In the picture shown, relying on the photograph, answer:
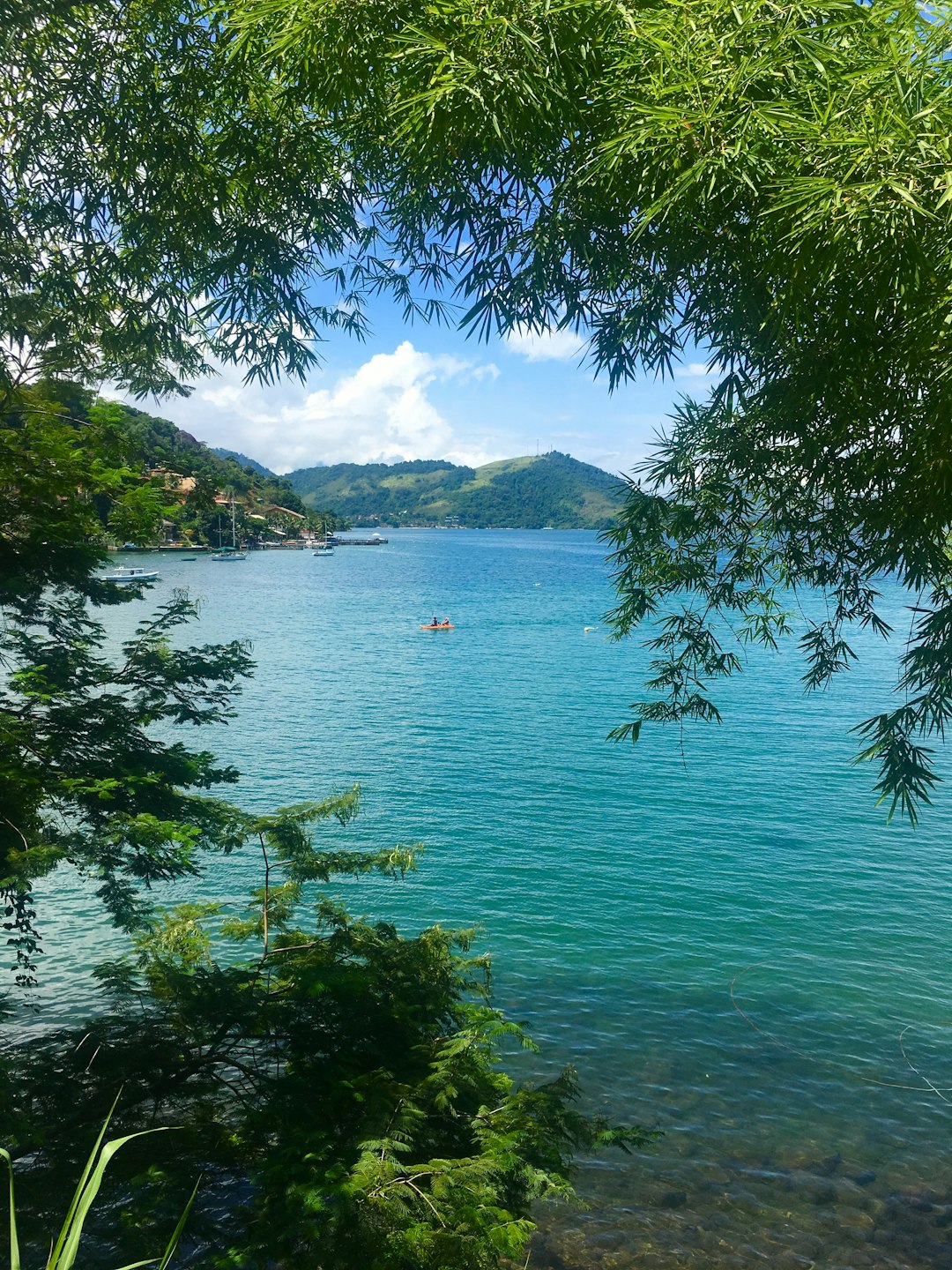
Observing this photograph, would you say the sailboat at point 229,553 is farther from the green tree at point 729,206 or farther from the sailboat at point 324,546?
the green tree at point 729,206

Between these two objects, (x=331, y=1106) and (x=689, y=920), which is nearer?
(x=331, y=1106)

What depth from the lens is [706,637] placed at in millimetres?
5191

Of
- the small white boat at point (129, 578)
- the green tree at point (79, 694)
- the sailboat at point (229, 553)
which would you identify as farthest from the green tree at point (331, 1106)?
the sailboat at point (229, 553)

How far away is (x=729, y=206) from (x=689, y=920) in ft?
33.1

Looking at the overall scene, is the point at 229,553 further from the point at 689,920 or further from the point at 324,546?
the point at 689,920

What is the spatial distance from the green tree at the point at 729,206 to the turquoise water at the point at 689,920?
14.1 feet

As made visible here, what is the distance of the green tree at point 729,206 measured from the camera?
2943 millimetres

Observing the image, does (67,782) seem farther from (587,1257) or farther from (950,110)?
(950,110)

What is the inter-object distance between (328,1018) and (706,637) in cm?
310

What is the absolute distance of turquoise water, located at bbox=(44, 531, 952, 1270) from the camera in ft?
21.5

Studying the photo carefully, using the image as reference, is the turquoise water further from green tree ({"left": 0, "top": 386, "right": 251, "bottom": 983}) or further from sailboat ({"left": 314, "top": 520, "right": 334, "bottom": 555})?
sailboat ({"left": 314, "top": 520, "right": 334, "bottom": 555})

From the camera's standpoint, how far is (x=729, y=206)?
11.2ft

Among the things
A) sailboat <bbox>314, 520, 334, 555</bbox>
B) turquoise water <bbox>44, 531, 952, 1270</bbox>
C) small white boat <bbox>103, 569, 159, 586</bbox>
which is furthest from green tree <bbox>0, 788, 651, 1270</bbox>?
sailboat <bbox>314, 520, 334, 555</bbox>

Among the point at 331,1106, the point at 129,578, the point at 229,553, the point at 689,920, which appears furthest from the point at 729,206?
the point at 229,553
